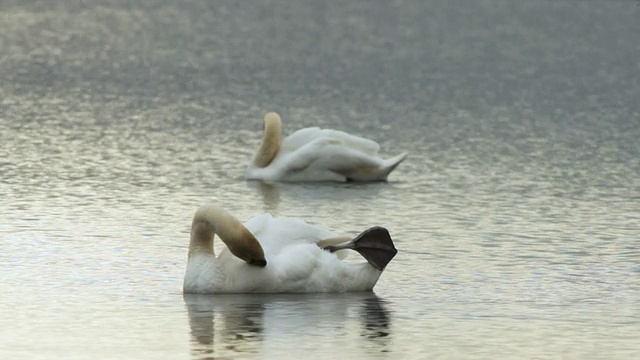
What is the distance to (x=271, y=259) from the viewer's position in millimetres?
13828

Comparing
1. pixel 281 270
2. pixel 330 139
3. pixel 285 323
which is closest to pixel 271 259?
pixel 281 270

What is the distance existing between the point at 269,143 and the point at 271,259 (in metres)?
7.64

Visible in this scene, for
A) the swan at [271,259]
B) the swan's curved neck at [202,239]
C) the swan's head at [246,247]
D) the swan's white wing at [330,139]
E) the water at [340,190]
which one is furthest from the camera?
the swan's white wing at [330,139]

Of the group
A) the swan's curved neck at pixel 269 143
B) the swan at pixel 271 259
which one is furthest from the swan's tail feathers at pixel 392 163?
the swan at pixel 271 259

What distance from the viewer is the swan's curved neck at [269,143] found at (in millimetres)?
21203

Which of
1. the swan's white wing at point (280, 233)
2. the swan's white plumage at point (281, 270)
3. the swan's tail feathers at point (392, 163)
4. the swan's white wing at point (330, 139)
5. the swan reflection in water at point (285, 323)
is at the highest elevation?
the swan's white wing at point (330, 139)

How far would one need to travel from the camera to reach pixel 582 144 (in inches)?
939

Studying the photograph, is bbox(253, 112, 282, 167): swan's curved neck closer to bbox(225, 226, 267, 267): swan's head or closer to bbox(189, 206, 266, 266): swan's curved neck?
bbox(189, 206, 266, 266): swan's curved neck

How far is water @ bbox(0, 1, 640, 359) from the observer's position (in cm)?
1252

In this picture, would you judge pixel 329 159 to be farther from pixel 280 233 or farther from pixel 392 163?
pixel 280 233

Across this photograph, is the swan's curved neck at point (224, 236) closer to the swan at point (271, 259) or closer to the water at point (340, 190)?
the swan at point (271, 259)

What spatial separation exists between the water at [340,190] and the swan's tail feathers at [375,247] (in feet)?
0.80

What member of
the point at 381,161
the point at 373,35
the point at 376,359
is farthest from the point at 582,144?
the point at 373,35

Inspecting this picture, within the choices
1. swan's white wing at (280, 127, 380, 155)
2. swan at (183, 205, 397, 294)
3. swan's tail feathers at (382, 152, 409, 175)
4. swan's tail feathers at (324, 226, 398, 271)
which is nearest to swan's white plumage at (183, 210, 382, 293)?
swan at (183, 205, 397, 294)
